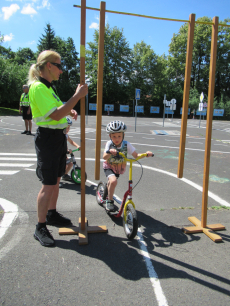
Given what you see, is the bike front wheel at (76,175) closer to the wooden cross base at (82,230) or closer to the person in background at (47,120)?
the wooden cross base at (82,230)

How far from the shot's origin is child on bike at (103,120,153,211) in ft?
11.4

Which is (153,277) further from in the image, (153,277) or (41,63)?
(41,63)

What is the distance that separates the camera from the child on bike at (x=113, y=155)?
3.49 meters

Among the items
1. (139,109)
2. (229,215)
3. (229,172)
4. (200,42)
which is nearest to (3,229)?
(229,215)

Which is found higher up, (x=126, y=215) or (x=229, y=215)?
(x=126, y=215)

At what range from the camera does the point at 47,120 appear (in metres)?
2.76

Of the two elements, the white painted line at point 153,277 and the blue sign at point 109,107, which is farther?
the blue sign at point 109,107

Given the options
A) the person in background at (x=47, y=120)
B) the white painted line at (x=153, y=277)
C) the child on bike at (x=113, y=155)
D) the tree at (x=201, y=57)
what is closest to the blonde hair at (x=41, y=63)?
the person in background at (x=47, y=120)

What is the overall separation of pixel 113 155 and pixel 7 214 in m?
1.89

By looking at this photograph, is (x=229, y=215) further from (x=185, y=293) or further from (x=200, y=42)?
(x=200, y=42)

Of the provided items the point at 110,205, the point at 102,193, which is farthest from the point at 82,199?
the point at 102,193

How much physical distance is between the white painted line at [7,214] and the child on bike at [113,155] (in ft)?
4.72

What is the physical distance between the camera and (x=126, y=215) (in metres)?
3.25

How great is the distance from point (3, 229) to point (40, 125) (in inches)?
Result: 62.5
